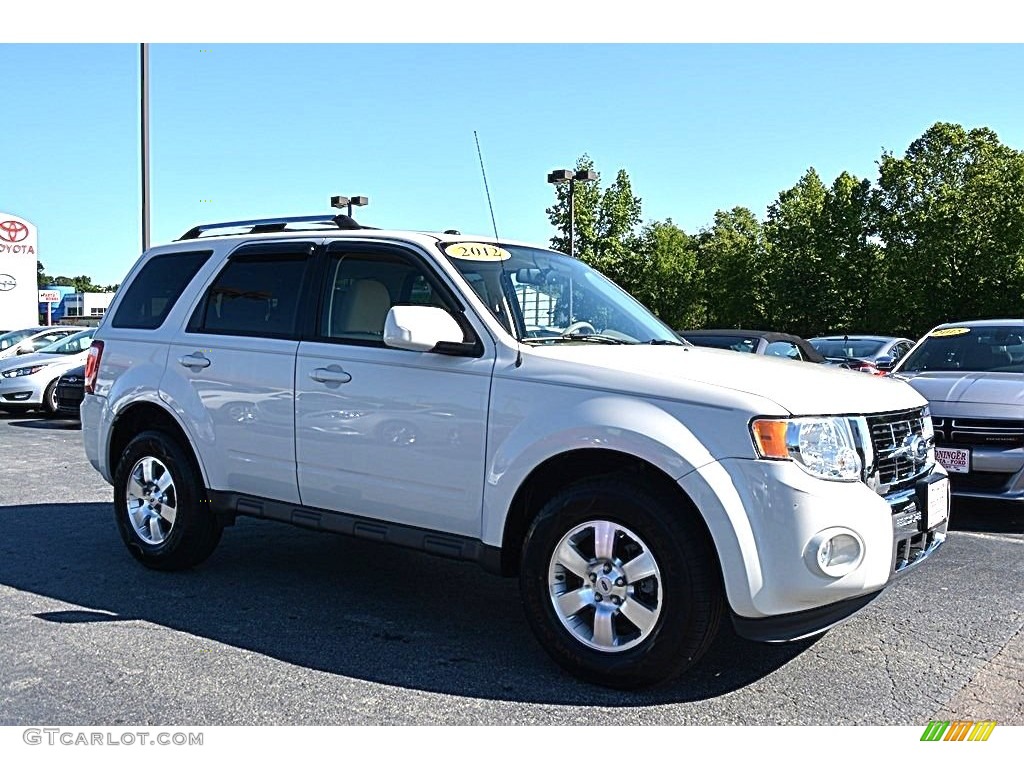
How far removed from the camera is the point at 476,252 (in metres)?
4.93

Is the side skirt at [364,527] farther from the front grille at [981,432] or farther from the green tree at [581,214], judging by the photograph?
the green tree at [581,214]

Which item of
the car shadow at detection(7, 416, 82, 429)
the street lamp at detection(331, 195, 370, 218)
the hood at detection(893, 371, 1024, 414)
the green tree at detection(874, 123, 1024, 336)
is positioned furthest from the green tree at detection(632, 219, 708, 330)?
the hood at detection(893, 371, 1024, 414)

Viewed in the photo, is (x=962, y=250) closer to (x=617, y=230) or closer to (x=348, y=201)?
(x=617, y=230)

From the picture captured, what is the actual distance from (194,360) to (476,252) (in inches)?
69.5

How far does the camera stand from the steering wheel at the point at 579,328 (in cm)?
470

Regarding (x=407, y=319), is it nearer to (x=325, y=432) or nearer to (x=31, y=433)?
(x=325, y=432)

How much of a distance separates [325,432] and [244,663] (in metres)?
1.17

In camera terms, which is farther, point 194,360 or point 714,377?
point 194,360

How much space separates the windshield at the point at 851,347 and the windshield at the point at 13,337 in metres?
14.1

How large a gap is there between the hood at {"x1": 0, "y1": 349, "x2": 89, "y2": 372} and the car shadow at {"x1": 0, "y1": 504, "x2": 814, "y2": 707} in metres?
9.83

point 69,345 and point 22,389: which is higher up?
point 69,345

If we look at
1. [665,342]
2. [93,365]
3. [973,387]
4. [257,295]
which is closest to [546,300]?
[665,342]

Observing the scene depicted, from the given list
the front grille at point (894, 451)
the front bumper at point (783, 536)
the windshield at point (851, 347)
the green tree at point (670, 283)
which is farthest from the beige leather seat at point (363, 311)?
the green tree at point (670, 283)
